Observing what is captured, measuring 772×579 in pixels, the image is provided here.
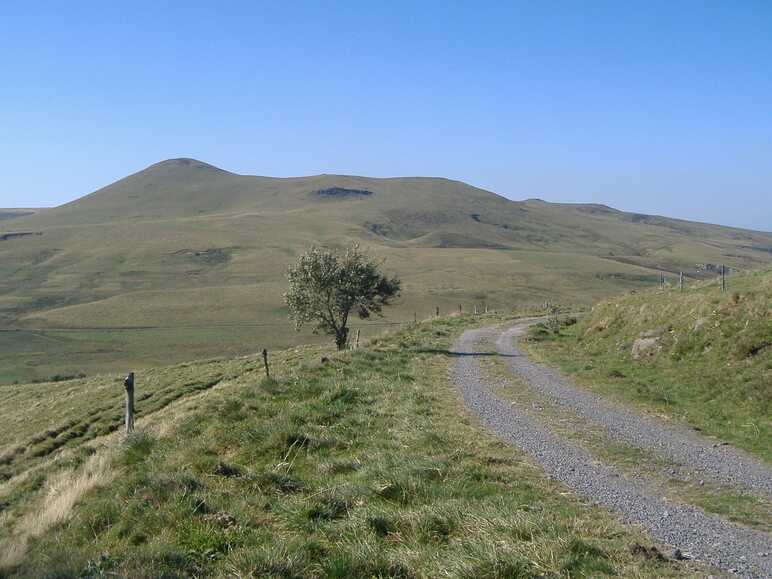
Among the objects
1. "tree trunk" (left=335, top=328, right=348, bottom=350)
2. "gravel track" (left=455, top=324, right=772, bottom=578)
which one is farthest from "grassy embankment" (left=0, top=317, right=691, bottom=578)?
"tree trunk" (left=335, top=328, right=348, bottom=350)

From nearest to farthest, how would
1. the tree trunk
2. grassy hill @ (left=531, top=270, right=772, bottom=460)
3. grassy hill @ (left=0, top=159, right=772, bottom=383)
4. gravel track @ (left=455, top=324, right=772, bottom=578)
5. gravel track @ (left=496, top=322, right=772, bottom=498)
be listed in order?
1. gravel track @ (left=455, top=324, right=772, bottom=578)
2. gravel track @ (left=496, top=322, right=772, bottom=498)
3. grassy hill @ (left=531, top=270, right=772, bottom=460)
4. the tree trunk
5. grassy hill @ (left=0, top=159, right=772, bottom=383)

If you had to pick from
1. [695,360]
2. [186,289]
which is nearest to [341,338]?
[695,360]

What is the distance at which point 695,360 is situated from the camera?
59.3 ft

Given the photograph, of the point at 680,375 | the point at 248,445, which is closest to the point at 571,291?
the point at 680,375

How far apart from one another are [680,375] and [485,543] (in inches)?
501

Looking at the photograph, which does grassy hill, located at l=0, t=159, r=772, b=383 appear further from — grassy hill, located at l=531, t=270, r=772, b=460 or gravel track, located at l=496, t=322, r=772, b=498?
gravel track, located at l=496, t=322, r=772, b=498

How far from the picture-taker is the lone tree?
38500mm

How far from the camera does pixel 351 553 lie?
6965mm

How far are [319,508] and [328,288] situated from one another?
3053 centimetres

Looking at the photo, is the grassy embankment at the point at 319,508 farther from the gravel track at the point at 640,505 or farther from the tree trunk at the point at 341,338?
the tree trunk at the point at 341,338

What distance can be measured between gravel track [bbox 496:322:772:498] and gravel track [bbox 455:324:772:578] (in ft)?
3.99

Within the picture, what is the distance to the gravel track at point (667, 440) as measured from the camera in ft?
31.6

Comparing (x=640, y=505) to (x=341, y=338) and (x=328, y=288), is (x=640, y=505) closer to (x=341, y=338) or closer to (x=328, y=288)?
(x=328, y=288)

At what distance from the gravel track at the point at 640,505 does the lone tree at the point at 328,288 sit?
80.9 ft
